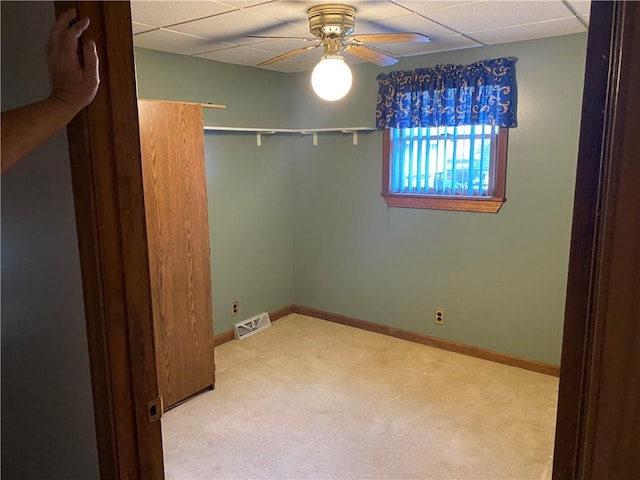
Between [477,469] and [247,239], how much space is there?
261cm

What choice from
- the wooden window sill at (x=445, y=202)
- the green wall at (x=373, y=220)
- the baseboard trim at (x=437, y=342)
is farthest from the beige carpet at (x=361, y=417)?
the wooden window sill at (x=445, y=202)

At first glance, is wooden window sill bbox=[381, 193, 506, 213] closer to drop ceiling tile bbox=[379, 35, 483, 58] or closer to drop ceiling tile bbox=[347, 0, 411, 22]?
drop ceiling tile bbox=[379, 35, 483, 58]

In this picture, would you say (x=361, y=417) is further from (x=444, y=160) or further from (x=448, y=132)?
(x=448, y=132)

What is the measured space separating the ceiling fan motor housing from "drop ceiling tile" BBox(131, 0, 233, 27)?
42cm

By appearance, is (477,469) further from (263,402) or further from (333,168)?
(333,168)

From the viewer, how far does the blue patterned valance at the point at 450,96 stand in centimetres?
332

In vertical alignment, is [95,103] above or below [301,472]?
above

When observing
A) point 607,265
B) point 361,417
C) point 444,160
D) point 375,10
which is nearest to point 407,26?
point 375,10

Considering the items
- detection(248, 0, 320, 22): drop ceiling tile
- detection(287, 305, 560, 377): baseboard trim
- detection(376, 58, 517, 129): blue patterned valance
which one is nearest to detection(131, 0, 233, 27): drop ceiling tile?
detection(248, 0, 320, 22): drop ceiling tile

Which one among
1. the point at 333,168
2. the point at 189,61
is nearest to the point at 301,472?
the point at 333,168

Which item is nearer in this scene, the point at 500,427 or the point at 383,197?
the point at 500,427

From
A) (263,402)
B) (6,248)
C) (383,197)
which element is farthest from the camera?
(383,197)

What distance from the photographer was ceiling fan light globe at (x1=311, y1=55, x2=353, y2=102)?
7.84ft

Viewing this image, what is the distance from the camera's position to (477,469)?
8.11ft
